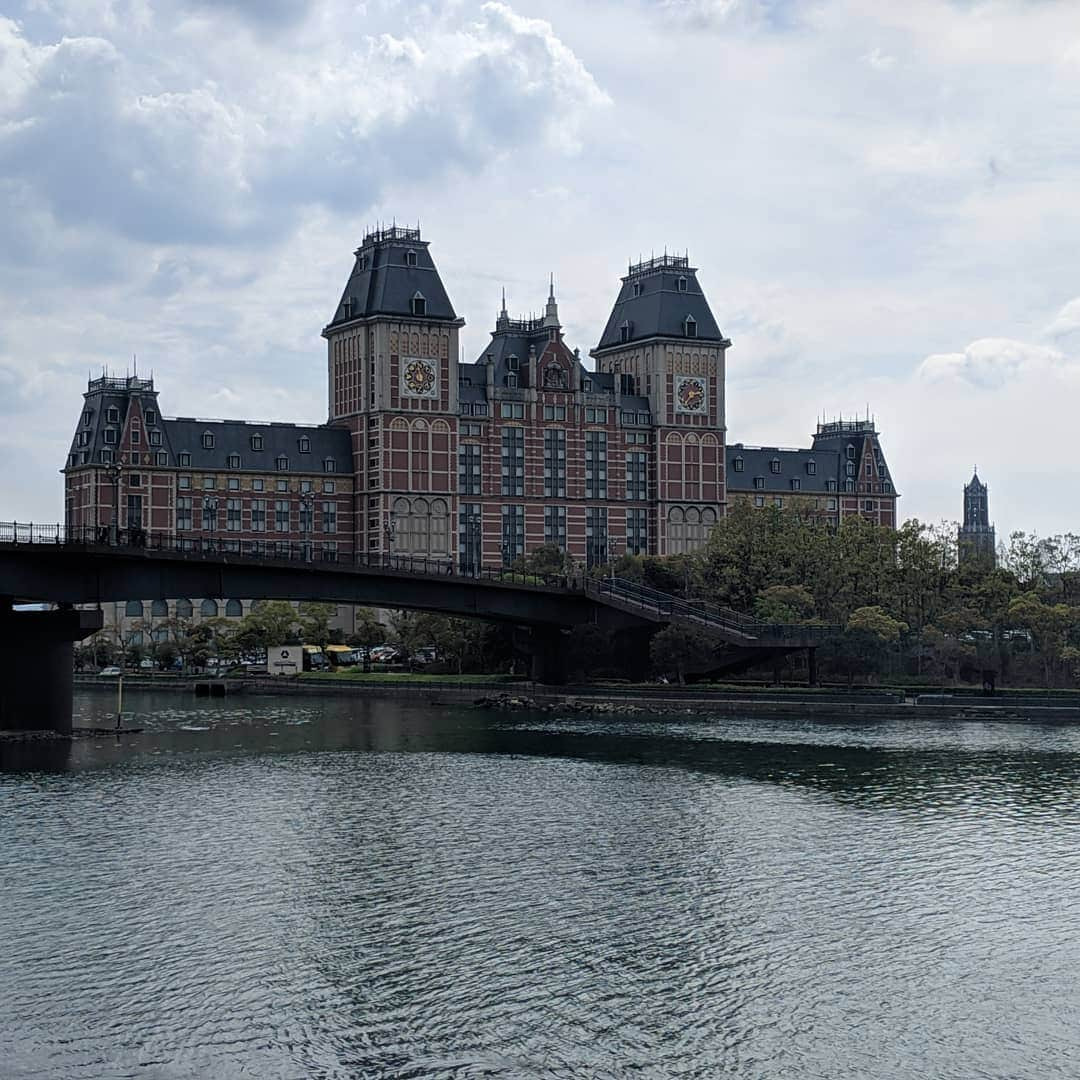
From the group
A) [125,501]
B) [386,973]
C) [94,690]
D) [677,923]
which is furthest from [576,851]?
[125,501]

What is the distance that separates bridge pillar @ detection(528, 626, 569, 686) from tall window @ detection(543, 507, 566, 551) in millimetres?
67825

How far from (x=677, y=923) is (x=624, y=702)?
65001 mm

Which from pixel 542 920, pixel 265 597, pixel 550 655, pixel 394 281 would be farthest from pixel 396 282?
pixel 542 920

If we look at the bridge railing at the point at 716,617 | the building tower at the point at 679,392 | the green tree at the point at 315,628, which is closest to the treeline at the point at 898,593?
the bridge railing at the point at 716,617

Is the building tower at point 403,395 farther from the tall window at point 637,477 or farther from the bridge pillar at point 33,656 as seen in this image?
the bridge pillar at point 33,656

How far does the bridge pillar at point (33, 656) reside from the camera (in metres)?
82.4

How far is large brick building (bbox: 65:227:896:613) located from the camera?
17575 centimetres

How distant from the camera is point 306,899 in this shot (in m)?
44.6

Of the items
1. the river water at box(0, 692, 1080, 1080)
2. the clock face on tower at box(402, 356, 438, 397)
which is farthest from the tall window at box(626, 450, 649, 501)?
the river water at box(0, 692, 1080, 1080)

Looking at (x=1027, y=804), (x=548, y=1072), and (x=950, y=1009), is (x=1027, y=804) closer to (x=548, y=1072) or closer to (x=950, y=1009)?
(x=950, y=1009)

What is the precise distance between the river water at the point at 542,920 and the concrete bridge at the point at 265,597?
925 centimetres

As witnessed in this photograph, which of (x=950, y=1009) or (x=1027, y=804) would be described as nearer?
(x=950, y=1009)

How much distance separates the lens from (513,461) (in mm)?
185625

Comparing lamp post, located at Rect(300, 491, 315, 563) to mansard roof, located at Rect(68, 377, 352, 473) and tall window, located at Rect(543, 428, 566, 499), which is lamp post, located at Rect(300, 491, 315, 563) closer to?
mansard roof, located at Rect(68, 377, 352, 473)
